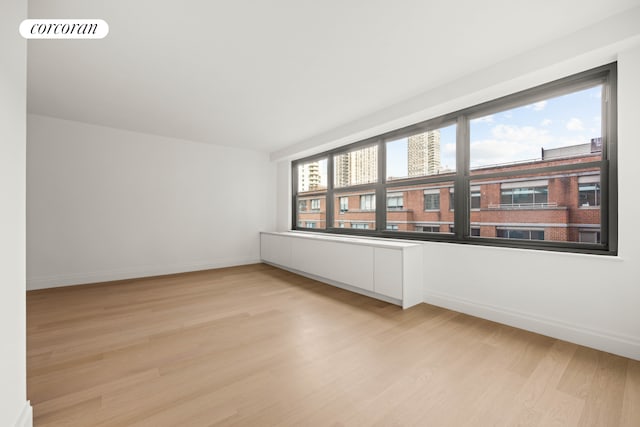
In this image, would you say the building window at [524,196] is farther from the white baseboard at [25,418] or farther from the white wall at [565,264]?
the white baseboard at [25,418]

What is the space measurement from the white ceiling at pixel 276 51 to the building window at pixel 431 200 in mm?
1319

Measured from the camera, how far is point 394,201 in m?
4.11

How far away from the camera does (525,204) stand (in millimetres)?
2781

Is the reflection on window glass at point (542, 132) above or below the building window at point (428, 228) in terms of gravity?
above

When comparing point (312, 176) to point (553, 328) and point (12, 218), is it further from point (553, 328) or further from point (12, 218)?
point (12, 218)

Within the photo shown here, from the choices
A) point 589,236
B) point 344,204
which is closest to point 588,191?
point 589,236

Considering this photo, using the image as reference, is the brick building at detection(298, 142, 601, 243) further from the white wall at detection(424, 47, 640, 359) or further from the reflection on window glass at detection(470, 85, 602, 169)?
the white wall at detection(424, 47, 640, 359)

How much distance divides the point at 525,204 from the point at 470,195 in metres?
0.55

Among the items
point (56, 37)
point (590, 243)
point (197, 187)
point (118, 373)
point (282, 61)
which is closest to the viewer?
point (118, 373)

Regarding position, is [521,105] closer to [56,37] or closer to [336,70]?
[336,70]

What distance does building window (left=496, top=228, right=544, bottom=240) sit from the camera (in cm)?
268

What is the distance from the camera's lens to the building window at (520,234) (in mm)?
2682

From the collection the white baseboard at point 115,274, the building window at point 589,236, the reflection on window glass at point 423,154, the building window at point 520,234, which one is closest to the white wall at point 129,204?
the white baseboard at point 115,274

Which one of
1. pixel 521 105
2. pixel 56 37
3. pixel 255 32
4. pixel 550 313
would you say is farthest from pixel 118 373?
pixel 521 105
